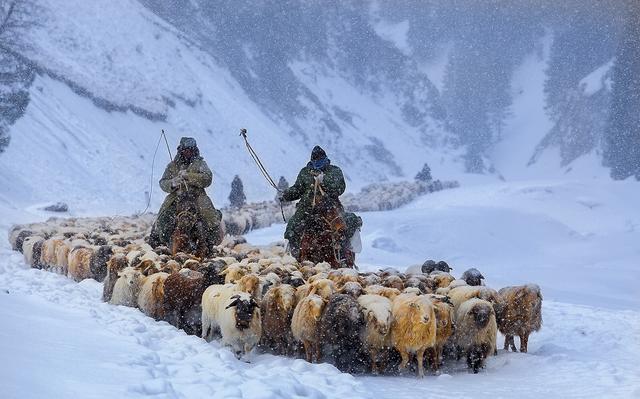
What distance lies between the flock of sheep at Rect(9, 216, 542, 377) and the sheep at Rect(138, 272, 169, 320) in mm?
11

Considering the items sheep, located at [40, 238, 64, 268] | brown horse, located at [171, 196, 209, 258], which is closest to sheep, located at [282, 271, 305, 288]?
brown horse, located at [171, 196, 209, 258]

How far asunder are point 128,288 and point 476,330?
4.24 metres

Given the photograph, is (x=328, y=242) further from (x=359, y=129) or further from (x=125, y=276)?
(x=359, y=129)

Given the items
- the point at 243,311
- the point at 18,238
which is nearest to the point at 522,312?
the point at 243,311

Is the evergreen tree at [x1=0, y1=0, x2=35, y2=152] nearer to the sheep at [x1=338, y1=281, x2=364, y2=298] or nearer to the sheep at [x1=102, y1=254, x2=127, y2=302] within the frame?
the sheep at [x1=102, y1=254, x2=127, y2=302]

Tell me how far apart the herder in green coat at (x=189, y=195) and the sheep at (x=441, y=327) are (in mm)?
5408

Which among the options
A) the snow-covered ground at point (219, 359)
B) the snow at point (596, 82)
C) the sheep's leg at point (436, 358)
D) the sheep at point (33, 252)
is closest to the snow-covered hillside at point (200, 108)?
the snow at point (596, 82)

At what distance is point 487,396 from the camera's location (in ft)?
18.9

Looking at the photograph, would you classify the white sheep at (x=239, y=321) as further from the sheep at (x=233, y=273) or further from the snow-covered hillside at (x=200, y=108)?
the snow-covered hillside at (x=200, y=108)

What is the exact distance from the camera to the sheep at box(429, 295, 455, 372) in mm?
6605

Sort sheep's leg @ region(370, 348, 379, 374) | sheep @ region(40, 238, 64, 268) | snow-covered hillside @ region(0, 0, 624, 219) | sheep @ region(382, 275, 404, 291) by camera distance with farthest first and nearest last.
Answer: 1. snow-covered hillside @ region(0, 0, 624, 219)
2. sheep @ region(40, 238, 64, 268)
3. sheep @ region(382, 275, 404, 291)
4. sheep's leg @ region(370, 348, 379, 374)

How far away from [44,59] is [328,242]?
39.3 metres

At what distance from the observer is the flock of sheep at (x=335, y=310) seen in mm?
6457

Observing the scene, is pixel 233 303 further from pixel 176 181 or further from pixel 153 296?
pixel 176 181
